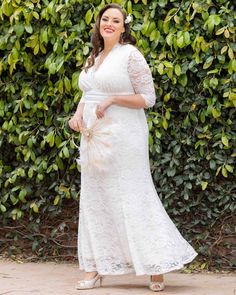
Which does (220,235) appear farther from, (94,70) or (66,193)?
(94,70)

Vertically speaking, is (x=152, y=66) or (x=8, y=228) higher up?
(x=152, y=66)

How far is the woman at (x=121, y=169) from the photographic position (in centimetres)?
563

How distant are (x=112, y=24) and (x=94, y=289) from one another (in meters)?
1.73

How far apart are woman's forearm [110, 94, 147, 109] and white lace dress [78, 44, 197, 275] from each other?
1.5 inches

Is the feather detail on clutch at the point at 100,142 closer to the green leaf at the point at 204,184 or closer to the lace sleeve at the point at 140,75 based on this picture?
the lace sleeve at the point at 140,75

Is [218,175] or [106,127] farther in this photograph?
[218,175]

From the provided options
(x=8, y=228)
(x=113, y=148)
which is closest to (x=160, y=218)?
(x=113, y=148)

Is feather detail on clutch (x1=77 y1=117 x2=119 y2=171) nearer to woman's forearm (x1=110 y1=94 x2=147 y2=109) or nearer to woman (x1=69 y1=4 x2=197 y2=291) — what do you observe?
woman (x1=69 y1=4 x2=197 y2=291)

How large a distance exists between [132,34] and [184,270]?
1742mm

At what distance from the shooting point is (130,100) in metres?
5.61

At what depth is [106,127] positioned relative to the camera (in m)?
5.68

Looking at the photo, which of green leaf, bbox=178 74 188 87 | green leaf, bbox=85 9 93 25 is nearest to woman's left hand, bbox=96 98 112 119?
green leaf, bbox=178 74 188 87

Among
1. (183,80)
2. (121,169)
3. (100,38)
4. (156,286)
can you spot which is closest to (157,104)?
(183,80)

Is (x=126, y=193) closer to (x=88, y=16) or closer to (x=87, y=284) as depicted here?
(x=87, y=284)
